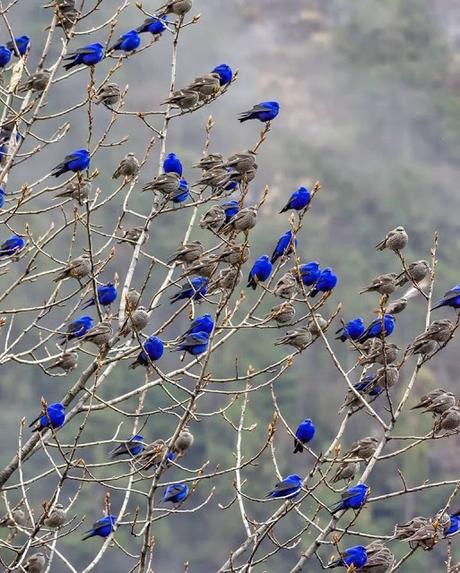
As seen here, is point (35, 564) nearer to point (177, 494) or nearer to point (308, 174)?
point (177, 494)

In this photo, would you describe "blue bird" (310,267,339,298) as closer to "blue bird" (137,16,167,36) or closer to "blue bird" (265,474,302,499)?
"blue bird" (265,474,302,499)

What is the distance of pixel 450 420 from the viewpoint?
652 cm

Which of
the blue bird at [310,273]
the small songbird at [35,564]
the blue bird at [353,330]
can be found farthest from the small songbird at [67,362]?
the blue bird at [353,330]

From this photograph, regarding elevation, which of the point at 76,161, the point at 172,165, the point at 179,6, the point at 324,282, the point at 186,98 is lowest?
the point at 324,282

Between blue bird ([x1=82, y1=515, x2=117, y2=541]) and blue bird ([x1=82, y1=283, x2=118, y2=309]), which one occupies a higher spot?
blue bird ([x1=82, y1=283, x2=118, y2=309])

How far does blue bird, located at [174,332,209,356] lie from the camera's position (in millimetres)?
7137

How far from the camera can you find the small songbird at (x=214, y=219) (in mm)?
7047

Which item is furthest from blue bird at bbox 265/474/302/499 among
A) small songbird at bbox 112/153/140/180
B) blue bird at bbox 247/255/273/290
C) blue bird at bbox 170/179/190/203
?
small songbird at bbox 112/153/140/180

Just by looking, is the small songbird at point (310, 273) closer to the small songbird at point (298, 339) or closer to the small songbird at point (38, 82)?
the small songbird at point (298, 339)

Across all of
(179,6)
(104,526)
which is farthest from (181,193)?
(104,526)

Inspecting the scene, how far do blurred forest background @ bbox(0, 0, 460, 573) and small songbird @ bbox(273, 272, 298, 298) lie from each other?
1899 cm

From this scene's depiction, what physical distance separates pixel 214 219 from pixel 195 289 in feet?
1.33

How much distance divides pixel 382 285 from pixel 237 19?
92.8 feet

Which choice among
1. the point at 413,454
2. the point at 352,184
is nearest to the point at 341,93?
the point at 352,184
